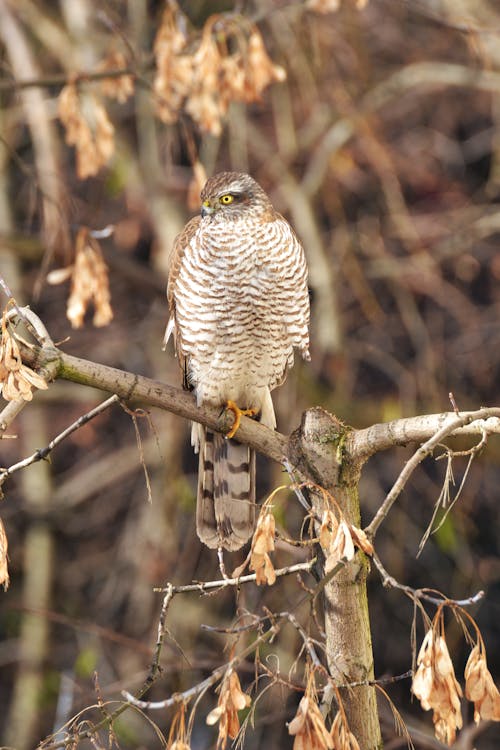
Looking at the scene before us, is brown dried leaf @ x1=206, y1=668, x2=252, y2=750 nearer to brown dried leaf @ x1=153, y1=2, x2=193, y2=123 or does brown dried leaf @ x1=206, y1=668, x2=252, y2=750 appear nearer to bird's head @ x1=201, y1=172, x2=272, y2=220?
bird's head @ x1=201, y1=172, x2=272, y2=220

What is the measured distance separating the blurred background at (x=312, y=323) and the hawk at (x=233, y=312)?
138cm

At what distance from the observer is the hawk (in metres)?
3.61

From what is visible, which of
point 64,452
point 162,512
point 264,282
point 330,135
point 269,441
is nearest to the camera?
point 269,441

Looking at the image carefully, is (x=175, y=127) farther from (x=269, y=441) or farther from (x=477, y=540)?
(x=269, y=441)

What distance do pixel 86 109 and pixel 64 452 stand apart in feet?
7.86

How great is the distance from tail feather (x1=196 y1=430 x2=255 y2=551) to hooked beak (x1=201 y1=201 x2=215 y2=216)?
83cm

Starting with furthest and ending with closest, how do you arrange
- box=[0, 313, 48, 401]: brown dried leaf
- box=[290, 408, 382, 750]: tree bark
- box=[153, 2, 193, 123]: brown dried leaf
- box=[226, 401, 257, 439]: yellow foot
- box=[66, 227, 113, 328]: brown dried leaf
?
box=[153, 2, 193, 123]: brown dried leaf
box=[66, 227, 113, 328]: brown dried leaf
box=[226, 401, 257, 439]: yellow foot
box=[290, 408, 382, 750]: tree bark
box=[0, 313, 48, 401]: brown dried leaf

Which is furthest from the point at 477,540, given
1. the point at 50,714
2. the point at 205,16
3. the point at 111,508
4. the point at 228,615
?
the point at 205,16

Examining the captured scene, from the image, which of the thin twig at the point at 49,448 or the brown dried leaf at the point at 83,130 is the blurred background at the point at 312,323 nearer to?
the brown dried leaf at the point at 83,130

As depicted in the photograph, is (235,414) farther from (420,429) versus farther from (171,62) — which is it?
(171,62)

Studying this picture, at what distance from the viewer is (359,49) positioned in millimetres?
6445

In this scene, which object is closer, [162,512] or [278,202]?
[162,512]

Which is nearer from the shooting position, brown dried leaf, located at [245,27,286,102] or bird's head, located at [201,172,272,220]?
bird's head, located at [201,172,272,220]

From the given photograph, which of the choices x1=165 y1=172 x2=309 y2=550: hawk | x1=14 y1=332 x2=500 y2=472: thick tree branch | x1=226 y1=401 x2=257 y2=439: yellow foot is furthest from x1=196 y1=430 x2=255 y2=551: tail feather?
x1=14 y1=332 x2=500 y2=472: thick tree branch
